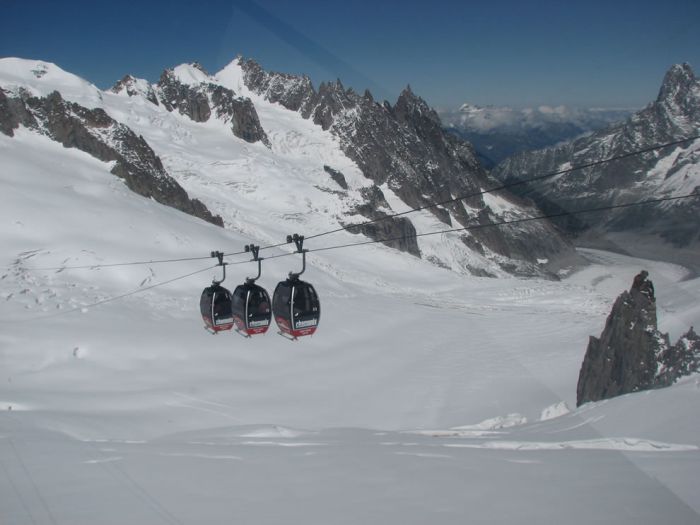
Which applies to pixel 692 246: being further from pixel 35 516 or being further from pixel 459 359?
pixel 35 516

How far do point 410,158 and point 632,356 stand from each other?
102 m

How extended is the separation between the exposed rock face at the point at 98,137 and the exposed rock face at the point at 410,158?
91.4 ft

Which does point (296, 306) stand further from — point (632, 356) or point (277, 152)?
point (277, 152)

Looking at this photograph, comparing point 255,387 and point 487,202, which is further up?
point 487,202

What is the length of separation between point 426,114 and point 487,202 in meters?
28.5

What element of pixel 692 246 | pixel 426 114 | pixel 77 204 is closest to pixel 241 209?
pixel 77 204

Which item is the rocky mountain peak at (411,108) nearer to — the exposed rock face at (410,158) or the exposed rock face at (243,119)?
the exposed rock face at (410,158)

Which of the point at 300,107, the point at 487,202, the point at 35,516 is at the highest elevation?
the point at 300,107

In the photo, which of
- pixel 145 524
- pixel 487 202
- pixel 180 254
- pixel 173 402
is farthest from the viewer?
pixel 487 202

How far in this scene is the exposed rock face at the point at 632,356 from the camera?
17.3m

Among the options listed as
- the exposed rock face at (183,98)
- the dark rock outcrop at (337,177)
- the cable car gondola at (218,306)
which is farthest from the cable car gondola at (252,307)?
the exposed rock face at (183,98)

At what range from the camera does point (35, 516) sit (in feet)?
17.8

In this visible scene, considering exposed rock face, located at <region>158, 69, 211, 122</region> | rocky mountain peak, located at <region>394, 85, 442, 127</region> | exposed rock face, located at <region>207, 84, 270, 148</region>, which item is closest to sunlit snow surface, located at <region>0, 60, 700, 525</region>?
exposed rock face, located at <region>207, 84, 270, 148</region>

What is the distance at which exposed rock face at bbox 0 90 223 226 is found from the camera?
4622 cm
